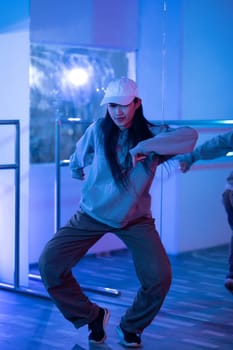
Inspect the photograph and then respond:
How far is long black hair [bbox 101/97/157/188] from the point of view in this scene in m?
4.26

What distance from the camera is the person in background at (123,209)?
4262mm

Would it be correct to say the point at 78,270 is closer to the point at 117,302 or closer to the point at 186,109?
the point at 117,302

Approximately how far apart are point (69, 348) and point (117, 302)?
1101 millimetres

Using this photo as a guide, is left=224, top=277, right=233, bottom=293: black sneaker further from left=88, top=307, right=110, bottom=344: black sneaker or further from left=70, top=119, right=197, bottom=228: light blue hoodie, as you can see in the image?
left=70, top=119, right=197, bottom=228: light blue hoodie

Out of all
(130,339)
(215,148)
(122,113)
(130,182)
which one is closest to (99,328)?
(130,339)

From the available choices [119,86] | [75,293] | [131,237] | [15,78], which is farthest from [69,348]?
[15,78]

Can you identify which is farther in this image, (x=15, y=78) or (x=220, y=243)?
(x=220, y=243)

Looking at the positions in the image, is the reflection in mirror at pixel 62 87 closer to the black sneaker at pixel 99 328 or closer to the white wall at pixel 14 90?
the white wall at pixel 14 90

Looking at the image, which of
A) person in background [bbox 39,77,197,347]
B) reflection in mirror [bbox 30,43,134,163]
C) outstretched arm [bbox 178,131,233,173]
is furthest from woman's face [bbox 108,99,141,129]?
reflection in mirror [bbox 30,43,134,163]

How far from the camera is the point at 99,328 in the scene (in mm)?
4551

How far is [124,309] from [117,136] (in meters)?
1.50

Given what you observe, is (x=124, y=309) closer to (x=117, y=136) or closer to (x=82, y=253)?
(x=82, y=253)

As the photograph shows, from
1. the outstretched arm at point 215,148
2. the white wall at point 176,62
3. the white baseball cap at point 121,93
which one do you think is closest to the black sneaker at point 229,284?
the outstretched arm at point 215,148

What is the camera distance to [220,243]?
25.9 ft
